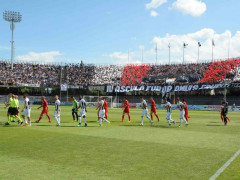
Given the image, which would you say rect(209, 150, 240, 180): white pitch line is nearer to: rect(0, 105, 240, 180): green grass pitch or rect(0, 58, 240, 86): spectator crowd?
rect(0, 105, 240, 180): green grass pitch

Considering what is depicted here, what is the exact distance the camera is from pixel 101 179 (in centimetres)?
602

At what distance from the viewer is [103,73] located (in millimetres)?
78250

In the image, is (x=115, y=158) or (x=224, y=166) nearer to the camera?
(x=224, y=166)

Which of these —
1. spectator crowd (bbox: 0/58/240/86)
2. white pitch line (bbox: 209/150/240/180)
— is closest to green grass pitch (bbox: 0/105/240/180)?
white pitch line (bbox: 209/150/240/180)

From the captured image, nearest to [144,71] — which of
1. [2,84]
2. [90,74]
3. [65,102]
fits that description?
[90,74]

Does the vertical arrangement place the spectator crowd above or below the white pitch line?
above

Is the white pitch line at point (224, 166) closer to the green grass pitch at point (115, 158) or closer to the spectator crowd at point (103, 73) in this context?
the green grass pitch at point (115, 158)

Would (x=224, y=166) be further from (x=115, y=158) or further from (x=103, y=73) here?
(x=103, y=73)

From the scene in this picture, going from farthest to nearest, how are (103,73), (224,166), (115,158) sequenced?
(103,73) < (115,158) < (224,166)

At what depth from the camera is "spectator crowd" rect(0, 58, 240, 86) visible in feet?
208

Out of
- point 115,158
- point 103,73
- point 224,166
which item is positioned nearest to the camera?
point 224,166

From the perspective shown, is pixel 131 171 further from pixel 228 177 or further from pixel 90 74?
pixel 90 74

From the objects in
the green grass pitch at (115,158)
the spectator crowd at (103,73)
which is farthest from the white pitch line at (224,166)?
the spectator crowd at (103,73)

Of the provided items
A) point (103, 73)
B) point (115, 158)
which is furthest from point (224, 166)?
point (103, 73)
